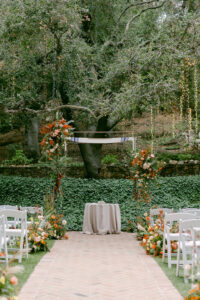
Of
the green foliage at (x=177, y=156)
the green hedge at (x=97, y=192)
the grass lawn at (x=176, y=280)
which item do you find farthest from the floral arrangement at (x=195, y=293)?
the green foliage at (x=177, y=156)

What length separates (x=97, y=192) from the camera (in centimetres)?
1755

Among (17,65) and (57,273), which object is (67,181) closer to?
(17,65)

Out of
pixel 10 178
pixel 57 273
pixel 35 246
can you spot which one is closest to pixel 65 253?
pixel 35 246

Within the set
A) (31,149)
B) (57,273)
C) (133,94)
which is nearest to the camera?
(57,273)

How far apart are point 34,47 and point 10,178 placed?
19.3ft

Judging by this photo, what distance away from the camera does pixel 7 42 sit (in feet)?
48.8

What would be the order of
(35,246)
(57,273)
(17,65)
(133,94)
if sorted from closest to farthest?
(57,273)
(35,246)
(133,94)
(17,65)

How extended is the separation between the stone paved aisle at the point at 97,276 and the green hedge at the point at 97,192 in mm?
6270

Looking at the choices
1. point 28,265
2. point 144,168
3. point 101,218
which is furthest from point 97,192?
point 28,265

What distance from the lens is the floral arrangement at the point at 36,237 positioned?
9.60 m

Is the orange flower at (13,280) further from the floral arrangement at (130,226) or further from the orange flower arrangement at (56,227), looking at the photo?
the floral arrangement at (130,226)

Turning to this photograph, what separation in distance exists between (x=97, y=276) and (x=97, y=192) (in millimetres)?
10226

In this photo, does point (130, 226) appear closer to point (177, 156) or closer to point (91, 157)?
point (91, 157)

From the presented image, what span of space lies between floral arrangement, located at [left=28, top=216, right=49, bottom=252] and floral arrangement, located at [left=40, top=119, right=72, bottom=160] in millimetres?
2477
